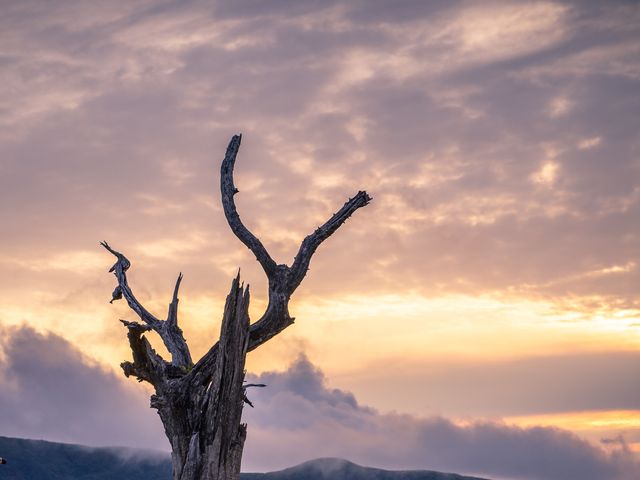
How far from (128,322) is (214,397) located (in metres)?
3.06

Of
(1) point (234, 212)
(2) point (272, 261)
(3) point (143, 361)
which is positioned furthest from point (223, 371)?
(1) point (234, 212)

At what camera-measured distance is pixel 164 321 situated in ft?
97.8

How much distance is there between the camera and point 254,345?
2669cm

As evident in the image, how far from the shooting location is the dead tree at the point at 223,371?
24.8 metres

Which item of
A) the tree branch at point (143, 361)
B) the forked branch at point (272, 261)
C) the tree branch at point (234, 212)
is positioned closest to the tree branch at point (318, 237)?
the forked branch at point (272, 261)

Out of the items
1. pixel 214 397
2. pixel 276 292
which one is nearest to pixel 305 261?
pixel 276 292

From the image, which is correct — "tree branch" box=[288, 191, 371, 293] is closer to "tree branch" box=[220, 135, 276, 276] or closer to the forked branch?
the forked branch

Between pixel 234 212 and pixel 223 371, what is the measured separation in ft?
16.7

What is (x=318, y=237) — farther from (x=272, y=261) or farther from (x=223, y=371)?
(x=223, y=371)

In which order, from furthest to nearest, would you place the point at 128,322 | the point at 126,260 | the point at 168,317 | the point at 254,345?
the point at 126,260, the point at 168,317, the point at 254,345, the point at 128,322

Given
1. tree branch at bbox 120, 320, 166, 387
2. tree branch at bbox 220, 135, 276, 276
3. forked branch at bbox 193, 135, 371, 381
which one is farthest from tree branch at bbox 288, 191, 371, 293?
tree branch at bbox 120, 320, 166, 387

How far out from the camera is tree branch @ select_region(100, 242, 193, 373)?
28797mm

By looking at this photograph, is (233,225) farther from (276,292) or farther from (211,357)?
(211,357)

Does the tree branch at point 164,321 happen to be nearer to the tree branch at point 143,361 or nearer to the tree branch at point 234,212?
the tree branch at point 143,361
